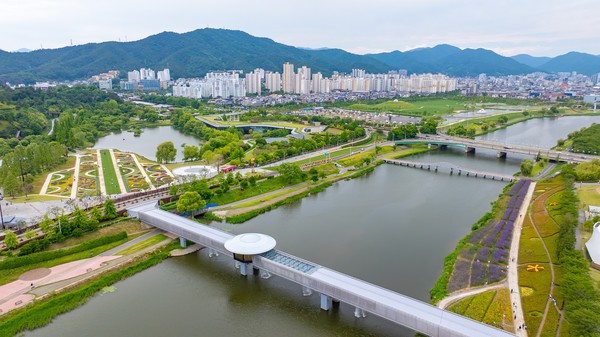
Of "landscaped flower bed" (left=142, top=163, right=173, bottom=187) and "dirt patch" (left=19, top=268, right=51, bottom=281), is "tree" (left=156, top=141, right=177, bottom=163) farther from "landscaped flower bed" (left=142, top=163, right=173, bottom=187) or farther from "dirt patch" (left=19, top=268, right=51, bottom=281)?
"dirt patch" (left=19, top=268, right=51, bottom=281)

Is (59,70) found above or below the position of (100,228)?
above

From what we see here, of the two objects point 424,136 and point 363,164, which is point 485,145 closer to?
point 424,136

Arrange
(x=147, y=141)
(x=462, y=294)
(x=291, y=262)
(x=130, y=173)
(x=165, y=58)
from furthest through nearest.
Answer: (x=165, y=58), (x=147, y=141), (x=130, y=173), (x=291, y=262), (x=462, y=294)

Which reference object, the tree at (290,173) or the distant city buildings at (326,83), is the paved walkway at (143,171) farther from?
the distant city buildings at (326,83)

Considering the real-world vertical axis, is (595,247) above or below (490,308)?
above

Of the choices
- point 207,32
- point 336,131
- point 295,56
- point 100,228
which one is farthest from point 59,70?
point 100,228

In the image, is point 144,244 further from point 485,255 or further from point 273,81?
point 273,81

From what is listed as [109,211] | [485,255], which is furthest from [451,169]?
[109,211]

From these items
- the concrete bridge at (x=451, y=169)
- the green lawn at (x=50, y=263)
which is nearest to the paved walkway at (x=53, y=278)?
the green lawn at (x=50, y=263)
